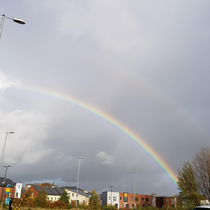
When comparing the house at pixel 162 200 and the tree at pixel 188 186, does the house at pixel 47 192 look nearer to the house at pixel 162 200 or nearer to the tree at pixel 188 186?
the house at pixel 162 200

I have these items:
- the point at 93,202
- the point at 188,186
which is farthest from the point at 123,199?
the point at 188,186

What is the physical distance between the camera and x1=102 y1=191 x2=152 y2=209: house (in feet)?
340

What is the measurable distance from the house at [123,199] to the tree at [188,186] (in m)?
86.1

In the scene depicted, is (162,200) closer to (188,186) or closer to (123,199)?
(123,199)

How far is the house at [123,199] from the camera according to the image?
340 ft

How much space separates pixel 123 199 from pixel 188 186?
296ft

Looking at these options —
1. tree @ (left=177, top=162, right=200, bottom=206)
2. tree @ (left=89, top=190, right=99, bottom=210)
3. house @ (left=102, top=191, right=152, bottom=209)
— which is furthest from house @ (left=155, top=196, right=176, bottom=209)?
tree @ (left=177, top=162, right=200, bottom=206)

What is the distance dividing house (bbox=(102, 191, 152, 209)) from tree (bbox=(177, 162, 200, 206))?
86.1 m

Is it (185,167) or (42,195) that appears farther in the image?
(42,195)

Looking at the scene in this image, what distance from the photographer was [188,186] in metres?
23.2

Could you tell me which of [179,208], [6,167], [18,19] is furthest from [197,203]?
[6,167]

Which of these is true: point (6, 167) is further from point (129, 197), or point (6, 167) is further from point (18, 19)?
point (129, 197)

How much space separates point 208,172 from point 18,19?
27118mm

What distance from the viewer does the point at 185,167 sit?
2412 cm
